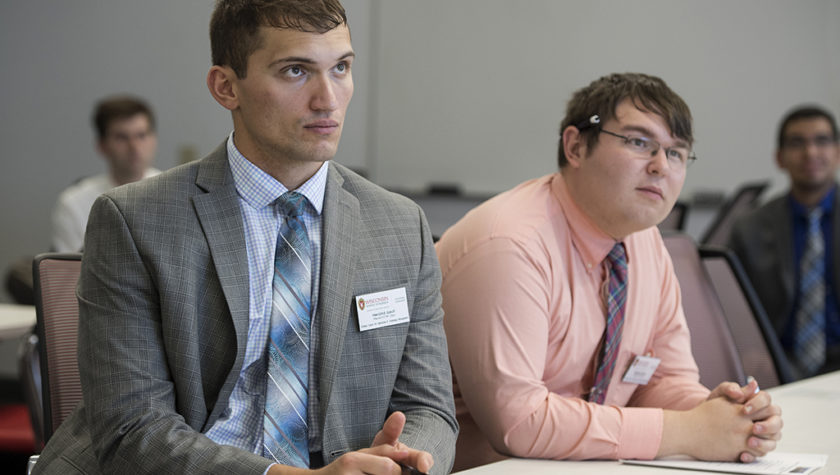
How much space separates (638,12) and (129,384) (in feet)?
15.7

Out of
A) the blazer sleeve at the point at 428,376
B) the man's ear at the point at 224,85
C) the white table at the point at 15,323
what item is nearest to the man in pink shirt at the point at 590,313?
the blazer sleeve at the point at 428,376

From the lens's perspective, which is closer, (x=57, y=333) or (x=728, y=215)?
(x=57, y=333)

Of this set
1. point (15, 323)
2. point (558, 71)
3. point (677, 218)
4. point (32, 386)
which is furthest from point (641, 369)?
point (558, 71)

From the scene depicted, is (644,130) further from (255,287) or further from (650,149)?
(255,287)

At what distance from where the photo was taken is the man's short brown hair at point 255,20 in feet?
4.67

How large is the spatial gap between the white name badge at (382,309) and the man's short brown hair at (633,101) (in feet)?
2.11

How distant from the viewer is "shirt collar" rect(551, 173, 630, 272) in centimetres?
192

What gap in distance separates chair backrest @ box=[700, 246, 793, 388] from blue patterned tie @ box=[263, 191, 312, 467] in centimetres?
144

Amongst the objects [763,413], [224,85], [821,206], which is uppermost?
[224,85]

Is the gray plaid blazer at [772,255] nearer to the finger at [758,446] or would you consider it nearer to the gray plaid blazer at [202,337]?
the finger at [758,446]

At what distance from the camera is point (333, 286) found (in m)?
1.49

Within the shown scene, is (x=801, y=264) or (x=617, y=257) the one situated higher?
(x=617, y=257)

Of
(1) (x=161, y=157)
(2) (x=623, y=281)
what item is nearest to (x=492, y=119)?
(1) (x=161, y=157)

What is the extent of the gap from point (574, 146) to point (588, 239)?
0.72 feet
